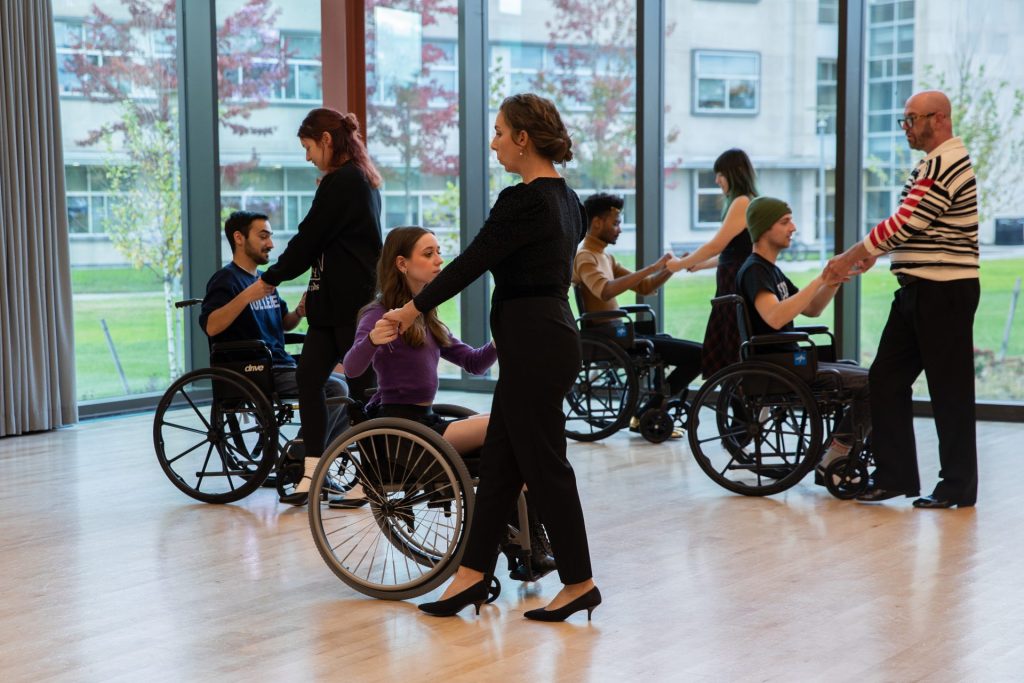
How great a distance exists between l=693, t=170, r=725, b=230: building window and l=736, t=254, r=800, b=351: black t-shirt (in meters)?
2.64

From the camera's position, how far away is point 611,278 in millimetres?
5727

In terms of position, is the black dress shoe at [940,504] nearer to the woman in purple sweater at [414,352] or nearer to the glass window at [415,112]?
the woman in purple sweater at [414,352]

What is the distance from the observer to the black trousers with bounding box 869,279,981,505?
4.16 m

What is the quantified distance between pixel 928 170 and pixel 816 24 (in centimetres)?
287

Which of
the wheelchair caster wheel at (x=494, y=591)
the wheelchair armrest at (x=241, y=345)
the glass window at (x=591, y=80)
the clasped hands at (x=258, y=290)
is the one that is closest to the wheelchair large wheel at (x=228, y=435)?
the wheelchair armrest at (x=241, y=345)

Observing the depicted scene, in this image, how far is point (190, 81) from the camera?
746cm

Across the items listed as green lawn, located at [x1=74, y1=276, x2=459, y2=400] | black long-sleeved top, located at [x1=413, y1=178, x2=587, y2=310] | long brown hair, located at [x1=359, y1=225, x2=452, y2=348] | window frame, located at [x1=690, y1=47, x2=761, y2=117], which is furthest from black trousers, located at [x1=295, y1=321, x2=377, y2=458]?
window frame, located at [x1=690, y1=47, x2=761, y2=117]

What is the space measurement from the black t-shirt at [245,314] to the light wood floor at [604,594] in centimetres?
58

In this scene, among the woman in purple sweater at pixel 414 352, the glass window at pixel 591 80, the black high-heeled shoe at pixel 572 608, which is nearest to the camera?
the black high-heeled shoe at pixel 572 608

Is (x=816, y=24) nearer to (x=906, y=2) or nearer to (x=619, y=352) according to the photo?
(x=906, y=2)

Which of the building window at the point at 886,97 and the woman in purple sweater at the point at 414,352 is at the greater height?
the building window at the point at 886,97

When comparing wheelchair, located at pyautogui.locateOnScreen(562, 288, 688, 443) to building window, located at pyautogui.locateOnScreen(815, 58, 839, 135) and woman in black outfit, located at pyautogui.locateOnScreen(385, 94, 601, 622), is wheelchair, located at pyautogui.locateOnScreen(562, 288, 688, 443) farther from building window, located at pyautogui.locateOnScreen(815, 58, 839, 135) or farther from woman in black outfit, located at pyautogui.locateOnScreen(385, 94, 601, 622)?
woman in black outfit, located at pyautogui.locateOnScreen(385, 94, 601, 622)

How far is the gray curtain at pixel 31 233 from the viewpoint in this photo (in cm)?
615

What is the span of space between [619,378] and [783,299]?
135 cm
